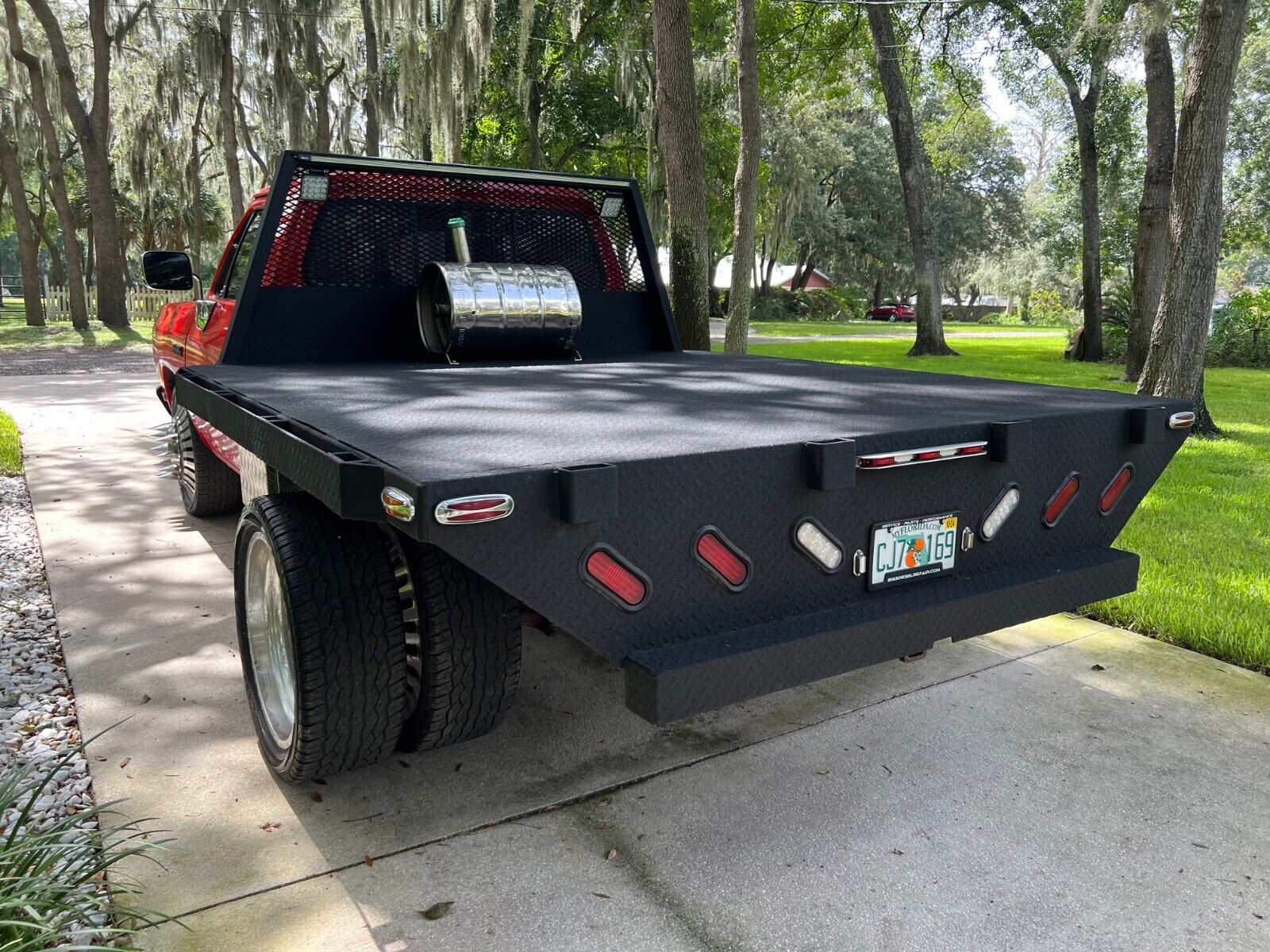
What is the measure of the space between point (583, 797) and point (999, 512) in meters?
1.38

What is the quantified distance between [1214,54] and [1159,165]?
568cm

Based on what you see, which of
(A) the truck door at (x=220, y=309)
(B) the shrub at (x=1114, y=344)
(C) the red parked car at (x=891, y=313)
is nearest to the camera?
(A) the truck door at (x=220, y=309)

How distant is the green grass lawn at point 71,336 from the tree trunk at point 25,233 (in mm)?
550

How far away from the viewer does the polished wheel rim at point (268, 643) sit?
2.67 meters

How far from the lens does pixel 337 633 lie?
229 centimetres

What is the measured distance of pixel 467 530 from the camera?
5.74 ft

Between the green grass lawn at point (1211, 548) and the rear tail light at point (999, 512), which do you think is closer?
the rear tail light at point (999, 512)

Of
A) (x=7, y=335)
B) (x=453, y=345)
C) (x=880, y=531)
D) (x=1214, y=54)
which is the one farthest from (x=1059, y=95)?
(x=7, y=335)

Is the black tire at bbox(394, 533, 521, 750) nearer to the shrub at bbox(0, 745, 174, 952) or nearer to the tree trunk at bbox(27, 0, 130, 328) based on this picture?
the shrub at bbox(0, 745, 174, 952)

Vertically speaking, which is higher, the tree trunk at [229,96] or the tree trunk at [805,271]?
the tree trunk at [229,96]

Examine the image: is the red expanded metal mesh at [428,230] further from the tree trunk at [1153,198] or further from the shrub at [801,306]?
the shrub at [801,306]

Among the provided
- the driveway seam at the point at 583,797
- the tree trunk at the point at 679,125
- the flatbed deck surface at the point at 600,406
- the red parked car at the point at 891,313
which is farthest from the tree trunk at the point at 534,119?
the red parked car at the point at 891,313

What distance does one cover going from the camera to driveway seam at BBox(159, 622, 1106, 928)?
2.27 m

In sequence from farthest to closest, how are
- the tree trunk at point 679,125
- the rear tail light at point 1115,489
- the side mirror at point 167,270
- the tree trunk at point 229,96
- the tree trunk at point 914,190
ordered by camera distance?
1. the tree trunk at point 229,96
2. the tree trunk at point 914,190
3. the tree trunk at point 679,125
4. the side mirror at point 167,270
5. the rear tail light at point 1115,489
